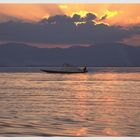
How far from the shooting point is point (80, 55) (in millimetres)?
5168

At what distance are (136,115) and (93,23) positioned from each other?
39.0 inches

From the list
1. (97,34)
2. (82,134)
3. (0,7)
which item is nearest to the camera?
(82,134)

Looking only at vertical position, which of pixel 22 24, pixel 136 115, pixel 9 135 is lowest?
pixel 9 135

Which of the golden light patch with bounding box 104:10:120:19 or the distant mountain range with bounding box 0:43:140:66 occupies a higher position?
the golden light patch with bounding box 104:10:120:19

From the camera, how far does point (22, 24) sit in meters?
5.33

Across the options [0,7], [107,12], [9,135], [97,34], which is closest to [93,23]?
[107,12]

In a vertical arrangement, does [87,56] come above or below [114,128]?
above

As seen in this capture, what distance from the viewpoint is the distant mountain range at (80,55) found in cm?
503

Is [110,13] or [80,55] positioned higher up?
[110,13]

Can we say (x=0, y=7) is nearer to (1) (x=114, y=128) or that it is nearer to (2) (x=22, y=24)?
(2) (x=22, y=24)

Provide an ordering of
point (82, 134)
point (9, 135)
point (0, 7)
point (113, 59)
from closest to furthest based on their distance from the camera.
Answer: point (9, 135), point (82, 134), point (113, 59), point (0, 7)

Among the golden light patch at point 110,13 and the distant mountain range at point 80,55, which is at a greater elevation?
the golden light patch at point 110,13

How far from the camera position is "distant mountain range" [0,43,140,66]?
16.5ft

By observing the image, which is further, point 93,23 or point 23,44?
point 23,44
